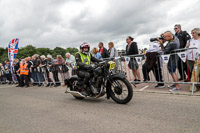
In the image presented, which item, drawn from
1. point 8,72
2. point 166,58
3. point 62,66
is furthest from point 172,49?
point 8,72

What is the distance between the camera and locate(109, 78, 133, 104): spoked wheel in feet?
13.4

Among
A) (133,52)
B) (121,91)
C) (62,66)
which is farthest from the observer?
(62,66)

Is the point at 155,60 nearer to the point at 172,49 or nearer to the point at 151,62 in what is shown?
the point at 151,62

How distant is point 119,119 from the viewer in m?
3.29

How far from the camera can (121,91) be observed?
170 inches

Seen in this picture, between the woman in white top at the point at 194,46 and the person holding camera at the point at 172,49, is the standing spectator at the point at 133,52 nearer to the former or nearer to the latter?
the person holding camera at the point at 172,49

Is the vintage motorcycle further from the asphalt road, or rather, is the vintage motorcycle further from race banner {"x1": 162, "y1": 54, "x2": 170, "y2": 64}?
race banner {"x1": 162, "y1": 54, "x2": 170, "y2": 64}

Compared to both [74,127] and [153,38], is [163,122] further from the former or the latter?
[153,38]

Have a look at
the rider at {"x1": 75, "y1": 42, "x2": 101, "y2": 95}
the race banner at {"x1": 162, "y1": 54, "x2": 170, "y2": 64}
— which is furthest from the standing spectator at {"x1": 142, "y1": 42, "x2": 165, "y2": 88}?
the rider at {"x1": 75, "y1": 42, "x2": 101, "y2": 95}

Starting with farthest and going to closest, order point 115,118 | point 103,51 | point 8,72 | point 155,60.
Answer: point 8,72 < point 103,51 < point 155,60 < point 115,118

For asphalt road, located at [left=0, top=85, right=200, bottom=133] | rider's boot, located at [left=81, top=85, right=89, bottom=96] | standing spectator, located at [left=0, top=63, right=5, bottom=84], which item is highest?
standing spectator, located at [left=0, top=63, right=5, bottom=84]

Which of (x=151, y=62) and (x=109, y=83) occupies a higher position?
(x=151, y=62)

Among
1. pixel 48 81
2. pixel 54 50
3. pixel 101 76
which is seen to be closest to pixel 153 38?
pixel 101 76

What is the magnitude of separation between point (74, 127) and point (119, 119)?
94cm
